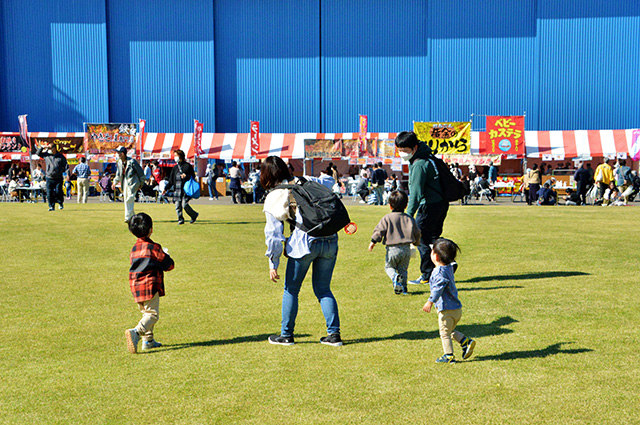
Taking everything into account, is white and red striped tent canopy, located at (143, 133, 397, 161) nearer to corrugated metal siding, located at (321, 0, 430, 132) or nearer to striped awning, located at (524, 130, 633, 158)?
corrugated metal siding, located at (321, 0, 430, 132)

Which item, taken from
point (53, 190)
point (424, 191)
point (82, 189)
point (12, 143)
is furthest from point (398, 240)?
point (12, 143)

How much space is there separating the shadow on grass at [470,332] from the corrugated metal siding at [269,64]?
3507cm

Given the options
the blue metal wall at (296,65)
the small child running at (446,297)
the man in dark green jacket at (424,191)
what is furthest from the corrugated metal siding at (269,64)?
Result: the small child running at (446,297)

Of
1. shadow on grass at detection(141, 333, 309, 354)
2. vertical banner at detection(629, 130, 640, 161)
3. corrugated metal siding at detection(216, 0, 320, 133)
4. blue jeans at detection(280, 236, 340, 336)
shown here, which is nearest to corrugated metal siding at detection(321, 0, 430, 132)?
corrugated metal siding at detection(216, 0, 320, 133)

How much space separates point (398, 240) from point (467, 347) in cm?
279

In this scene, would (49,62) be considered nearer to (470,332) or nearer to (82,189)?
(82,189)

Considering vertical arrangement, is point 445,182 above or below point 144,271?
above

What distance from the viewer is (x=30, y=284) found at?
849 centimetres

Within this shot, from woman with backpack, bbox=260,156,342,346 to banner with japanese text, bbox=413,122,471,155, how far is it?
2753 centimetres

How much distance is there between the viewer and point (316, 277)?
5574 millimetres

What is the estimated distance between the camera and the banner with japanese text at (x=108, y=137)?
34938mm

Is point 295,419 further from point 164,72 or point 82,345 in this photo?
point 164,72

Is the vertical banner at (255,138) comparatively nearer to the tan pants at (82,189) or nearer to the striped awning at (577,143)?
the tan pants at (82,189)

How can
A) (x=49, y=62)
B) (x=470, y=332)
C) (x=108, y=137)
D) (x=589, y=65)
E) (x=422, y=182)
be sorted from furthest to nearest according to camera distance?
(x=49, y=62)
(x=589, y=65)
(x=108, y=137)
(x=422, y=182)
(x=470, y=332)
